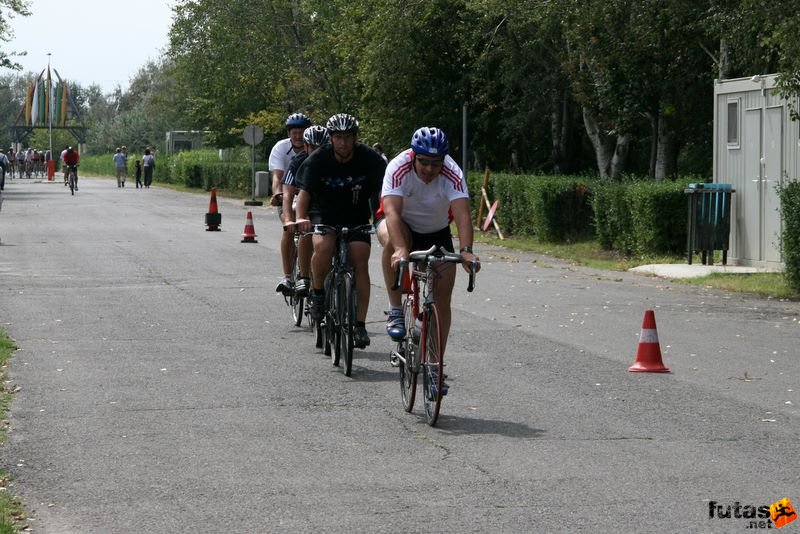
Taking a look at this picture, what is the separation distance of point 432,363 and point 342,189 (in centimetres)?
304

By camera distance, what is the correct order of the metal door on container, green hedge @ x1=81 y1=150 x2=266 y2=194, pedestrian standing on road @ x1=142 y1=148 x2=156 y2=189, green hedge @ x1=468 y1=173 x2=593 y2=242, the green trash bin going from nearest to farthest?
1. the metal door on container
2. the green trash bin
3. green hedge @ x1=468 y1=173 x2=593 y2=242
4. green hedge @ x1=81 y1=150 x2=266 y2=194
5. pedestrian standing on road @ x1=142 y1=148 x2=156 y2=189

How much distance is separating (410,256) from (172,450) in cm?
183

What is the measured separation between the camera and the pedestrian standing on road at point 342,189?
432 inches

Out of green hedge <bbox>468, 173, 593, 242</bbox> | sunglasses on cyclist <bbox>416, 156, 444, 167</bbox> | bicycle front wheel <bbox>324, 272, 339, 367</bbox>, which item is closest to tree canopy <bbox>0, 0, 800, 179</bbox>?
green hedge <bbox>468, 173, 593, 242</bbox>

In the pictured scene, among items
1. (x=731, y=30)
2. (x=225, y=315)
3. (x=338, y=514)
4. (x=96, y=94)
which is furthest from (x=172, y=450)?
(x=96, y=94)

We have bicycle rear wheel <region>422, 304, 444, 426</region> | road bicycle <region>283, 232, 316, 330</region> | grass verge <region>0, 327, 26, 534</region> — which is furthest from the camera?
road bicycle <region>283, 232, 316, 330</region>

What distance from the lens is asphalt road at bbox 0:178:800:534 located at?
21.3ft

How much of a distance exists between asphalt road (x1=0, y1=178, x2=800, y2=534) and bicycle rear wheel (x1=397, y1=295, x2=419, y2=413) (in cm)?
15

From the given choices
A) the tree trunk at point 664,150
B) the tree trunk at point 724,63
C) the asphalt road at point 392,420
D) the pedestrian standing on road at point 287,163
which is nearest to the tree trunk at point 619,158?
the tree trunk at point 664,150

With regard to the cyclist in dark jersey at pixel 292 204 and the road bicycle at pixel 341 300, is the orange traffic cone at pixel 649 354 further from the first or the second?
the cyclist in dark jersey at pixel 292 204

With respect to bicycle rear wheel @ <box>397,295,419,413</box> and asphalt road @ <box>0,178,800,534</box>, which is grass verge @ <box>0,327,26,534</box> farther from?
bicycle rear wheel @ <box>397,295,419,413</box>

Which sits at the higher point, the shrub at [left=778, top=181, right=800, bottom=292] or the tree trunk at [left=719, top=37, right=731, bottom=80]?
the tree trunk at [left=719, top=37, right=731, bottom=80]

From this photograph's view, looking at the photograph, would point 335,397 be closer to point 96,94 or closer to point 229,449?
point 229,449

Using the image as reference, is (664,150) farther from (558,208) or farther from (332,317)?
(332,317)
